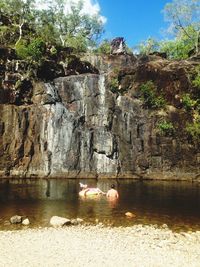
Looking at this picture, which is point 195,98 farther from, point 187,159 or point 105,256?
point 105,256

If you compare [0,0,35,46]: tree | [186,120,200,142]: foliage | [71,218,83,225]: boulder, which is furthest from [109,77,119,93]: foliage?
[71,218,83,225]: boulder

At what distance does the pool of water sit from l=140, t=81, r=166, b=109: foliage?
18.9 metres

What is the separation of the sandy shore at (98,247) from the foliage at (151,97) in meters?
36.2

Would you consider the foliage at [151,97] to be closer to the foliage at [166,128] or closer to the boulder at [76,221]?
the foliage at [166,128]

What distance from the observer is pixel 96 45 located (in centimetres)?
8850

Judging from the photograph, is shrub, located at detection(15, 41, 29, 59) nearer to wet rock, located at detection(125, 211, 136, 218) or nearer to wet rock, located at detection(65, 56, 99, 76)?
wet rock, located at detection(65, 56, 99, 76)

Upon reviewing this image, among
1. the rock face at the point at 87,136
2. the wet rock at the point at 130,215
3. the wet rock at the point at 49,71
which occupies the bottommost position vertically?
the wet rock at the point at 130,215

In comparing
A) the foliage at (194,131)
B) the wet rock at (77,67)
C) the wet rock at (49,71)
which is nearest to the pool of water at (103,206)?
the foliage at (194,131)

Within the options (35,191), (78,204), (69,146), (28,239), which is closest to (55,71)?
(69,146)

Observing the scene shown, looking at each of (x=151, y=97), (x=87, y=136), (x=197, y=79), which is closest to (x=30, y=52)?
(x=87, y=136)

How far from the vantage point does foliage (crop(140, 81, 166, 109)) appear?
178 feet

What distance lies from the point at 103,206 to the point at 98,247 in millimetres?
10887

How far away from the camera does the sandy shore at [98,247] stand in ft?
45.8

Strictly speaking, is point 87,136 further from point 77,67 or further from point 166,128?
point 77,67
